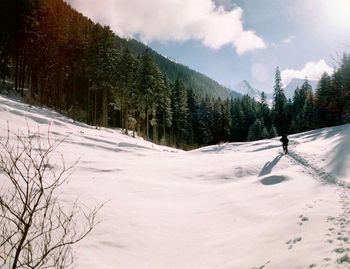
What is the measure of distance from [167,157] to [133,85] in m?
26.3

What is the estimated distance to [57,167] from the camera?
1850 centimetres

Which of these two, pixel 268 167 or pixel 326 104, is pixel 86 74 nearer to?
pixel 268 167

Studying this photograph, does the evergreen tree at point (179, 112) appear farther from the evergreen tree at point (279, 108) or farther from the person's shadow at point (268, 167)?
the person's shadow at point (268, 167)

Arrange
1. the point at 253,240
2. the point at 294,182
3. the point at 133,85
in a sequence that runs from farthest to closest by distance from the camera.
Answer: the point at 133,85
the point at 294,182
the point at 253,240

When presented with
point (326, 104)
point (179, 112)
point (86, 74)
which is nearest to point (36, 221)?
point (86, 74)

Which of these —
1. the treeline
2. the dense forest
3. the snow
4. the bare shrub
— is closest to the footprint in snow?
the snow

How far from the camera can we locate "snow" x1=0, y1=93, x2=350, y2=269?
1017cm

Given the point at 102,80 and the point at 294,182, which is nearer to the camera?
the point at 294,182

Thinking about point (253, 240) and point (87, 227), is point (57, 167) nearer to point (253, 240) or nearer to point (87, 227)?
point (87, 227)

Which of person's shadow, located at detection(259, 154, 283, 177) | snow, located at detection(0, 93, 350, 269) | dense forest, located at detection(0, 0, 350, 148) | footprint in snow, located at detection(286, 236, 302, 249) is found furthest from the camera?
dense forest, located at detection(0, 0, 350, 148)

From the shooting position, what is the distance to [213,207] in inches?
647

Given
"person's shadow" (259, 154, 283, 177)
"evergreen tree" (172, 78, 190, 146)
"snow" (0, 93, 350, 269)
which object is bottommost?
"snow" (0, 93, 350, 269)

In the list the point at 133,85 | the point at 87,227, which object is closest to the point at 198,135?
the point at 133,85

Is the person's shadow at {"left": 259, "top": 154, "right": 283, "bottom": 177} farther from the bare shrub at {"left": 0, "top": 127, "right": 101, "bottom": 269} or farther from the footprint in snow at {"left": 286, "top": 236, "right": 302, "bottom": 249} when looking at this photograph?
the bare shrub at {"left": 0, "top": 127, "right": 101, "bottom": 269}
